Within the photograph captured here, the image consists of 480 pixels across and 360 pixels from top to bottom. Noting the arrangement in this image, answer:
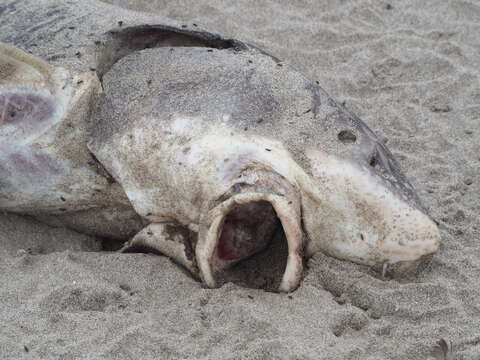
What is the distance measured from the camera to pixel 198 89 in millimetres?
2930

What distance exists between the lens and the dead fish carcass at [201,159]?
8.80 ft

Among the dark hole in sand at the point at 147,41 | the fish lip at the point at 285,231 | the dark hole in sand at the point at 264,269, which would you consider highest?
the dark hole in sand at the point at 147,41

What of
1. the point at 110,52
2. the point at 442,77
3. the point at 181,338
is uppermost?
the point at 110,52

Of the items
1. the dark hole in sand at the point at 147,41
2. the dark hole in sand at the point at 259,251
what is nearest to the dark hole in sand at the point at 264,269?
the dark hole in sand at the point at 259,251

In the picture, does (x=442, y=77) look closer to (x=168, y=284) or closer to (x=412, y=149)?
(x=412, y=149)

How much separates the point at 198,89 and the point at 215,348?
39.6 inches

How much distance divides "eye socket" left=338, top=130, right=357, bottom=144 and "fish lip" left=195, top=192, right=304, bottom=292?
33cm

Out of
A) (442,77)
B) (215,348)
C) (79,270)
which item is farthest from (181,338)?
(442,77)

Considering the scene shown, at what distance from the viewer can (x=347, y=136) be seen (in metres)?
2.80

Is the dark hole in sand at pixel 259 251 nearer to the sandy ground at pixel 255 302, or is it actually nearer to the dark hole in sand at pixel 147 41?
the sandy ground at pixel 255 302

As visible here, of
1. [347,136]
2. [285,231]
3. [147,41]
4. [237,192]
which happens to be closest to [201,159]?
[237,192]

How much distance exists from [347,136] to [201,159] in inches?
20.8

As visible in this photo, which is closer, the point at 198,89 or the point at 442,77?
the point at 198,89

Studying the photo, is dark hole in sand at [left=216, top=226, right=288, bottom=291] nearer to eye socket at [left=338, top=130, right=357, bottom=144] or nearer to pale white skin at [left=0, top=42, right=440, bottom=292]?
pale white skin at [left=0, top=42, right=440, bottom=292]
